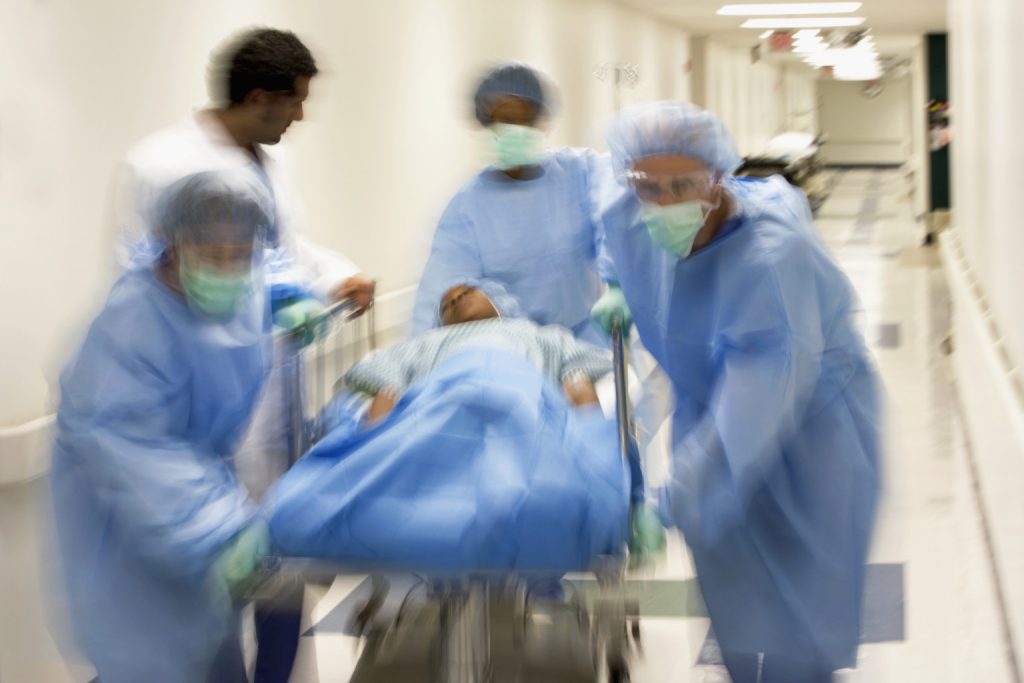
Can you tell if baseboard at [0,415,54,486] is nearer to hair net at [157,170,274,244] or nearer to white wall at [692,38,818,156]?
hair net at [157,170,274,244]

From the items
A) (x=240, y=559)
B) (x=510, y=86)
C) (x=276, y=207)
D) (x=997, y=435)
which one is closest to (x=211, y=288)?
(x=240, y=559)

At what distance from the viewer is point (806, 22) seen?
12281 millimetres

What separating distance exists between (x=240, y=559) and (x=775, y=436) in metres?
0.85

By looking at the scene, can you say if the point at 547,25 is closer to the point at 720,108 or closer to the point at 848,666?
the point at 848,666

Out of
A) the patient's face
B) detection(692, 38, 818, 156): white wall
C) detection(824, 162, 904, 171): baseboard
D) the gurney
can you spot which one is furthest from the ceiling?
detection(824, 162, 904, 171): baseboard

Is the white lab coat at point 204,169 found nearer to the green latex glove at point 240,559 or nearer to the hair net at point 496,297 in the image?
the hair net at point 496,297

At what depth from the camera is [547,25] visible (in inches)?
339

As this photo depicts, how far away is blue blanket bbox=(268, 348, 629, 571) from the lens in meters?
1.94

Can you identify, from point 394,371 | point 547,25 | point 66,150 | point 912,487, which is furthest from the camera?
point 547,25

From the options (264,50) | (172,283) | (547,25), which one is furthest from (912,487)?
(547,25)

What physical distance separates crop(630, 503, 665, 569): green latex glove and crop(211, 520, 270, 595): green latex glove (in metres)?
0.59

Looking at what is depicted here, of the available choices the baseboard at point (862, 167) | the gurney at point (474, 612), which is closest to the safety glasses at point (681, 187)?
the gurney at point (474, 612)

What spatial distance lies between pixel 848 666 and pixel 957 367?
4.19 metres

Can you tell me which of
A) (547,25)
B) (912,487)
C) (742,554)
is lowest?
(912,487)
